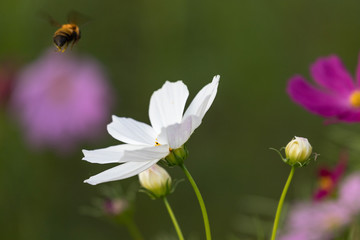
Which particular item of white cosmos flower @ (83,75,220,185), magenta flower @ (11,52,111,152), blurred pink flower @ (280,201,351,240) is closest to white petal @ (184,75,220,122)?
white cosmos flower @ (83,75,220,185)

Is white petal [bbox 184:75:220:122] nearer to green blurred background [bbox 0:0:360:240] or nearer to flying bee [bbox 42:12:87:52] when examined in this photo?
flying bee [bbox 42:12:87:52]

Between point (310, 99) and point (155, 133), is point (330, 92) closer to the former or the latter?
point (310, 99)

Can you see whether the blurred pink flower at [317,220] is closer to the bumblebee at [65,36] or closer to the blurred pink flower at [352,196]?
the blurred pink flower at [352,196]

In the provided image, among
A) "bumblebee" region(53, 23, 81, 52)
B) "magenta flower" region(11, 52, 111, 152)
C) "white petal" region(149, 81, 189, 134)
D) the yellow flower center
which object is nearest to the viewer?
"white petal" region(149, 81, 189, 134)

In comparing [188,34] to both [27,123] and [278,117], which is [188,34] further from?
[27,123]

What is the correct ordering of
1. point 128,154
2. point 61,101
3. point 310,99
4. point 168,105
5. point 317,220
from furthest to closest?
point 61,101 → point 317,220 → point 310,99 → point 168,105 → point 128,154

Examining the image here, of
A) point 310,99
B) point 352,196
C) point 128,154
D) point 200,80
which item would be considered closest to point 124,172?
point 128,154
